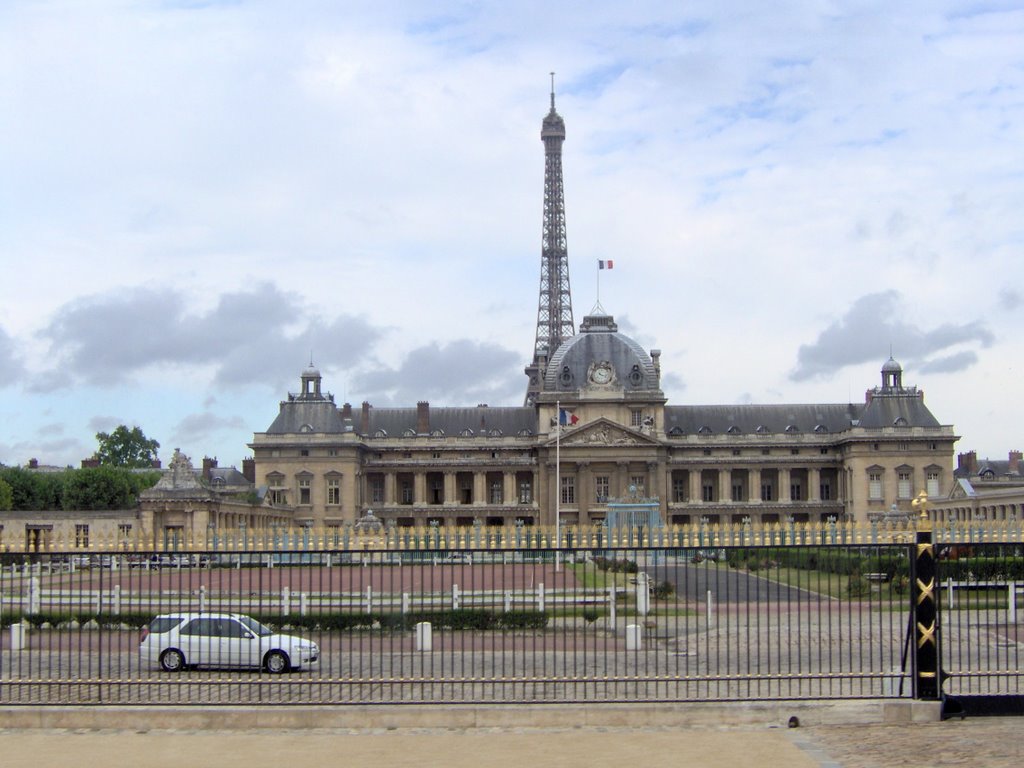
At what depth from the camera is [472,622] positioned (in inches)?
832

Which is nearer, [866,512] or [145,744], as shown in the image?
[145,744]

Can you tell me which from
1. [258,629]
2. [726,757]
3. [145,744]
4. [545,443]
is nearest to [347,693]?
[258,629]

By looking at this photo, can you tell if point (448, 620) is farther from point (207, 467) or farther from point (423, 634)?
point (207, 467)

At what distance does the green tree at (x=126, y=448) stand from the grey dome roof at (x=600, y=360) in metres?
57.8

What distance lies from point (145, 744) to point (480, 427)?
9393 cm

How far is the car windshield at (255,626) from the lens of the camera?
67.7 ft

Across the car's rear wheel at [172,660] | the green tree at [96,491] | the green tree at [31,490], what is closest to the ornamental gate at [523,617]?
the car's rear wheel at [172,660]

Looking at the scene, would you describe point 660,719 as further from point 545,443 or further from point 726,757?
point 545,443

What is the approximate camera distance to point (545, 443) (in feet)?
346

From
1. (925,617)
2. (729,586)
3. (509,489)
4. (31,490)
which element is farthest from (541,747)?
(509,489)

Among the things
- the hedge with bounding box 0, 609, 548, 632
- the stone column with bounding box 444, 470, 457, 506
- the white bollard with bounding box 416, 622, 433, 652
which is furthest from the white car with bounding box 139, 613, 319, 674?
the stone column with bounding box 444, 470, 457, 506

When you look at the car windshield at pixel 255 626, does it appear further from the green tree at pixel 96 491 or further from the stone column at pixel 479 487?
the stone column at pixel 479 487

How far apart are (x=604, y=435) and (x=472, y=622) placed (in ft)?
274

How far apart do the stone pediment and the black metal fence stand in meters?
80.3
